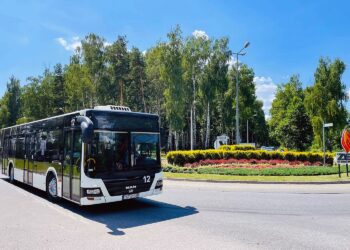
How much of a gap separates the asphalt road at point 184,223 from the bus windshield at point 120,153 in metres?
1.31

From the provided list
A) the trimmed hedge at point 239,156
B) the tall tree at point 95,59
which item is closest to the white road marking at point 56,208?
the trimmed hedge at point 239,156

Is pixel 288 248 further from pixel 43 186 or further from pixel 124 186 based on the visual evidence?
pixel 43 186

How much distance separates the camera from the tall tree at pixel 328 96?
1650 inches

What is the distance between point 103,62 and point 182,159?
31750mm

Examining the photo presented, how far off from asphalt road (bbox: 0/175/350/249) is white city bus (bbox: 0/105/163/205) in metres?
0.67

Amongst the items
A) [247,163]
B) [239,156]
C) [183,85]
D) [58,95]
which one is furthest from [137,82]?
[247,163]

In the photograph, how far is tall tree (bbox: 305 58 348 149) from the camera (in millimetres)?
41903

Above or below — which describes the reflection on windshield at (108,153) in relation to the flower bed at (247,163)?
above

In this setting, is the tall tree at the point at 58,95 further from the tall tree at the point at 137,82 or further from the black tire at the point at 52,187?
the black tire at the point at 52,187

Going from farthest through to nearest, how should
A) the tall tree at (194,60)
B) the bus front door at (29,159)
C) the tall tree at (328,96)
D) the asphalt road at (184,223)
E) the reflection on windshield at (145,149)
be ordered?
the tall tree at (194,60)
the tall tree at (328,96)
the bus front door at (29,159)
the reflection on windshield at (145,149)
the asphalt road at (184,223)

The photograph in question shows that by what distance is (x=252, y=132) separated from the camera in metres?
88.1

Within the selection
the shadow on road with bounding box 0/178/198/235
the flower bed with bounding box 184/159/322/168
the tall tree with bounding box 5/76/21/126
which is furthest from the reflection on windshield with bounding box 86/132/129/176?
the tall tree with bounding box 5/76/21/126

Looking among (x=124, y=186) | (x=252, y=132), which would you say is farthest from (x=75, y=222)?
(x=252, y=132)

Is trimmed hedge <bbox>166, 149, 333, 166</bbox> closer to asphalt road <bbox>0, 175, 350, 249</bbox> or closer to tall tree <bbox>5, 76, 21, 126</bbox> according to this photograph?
asphalt road <bbox>0, 175, 350, 249</bbox>
